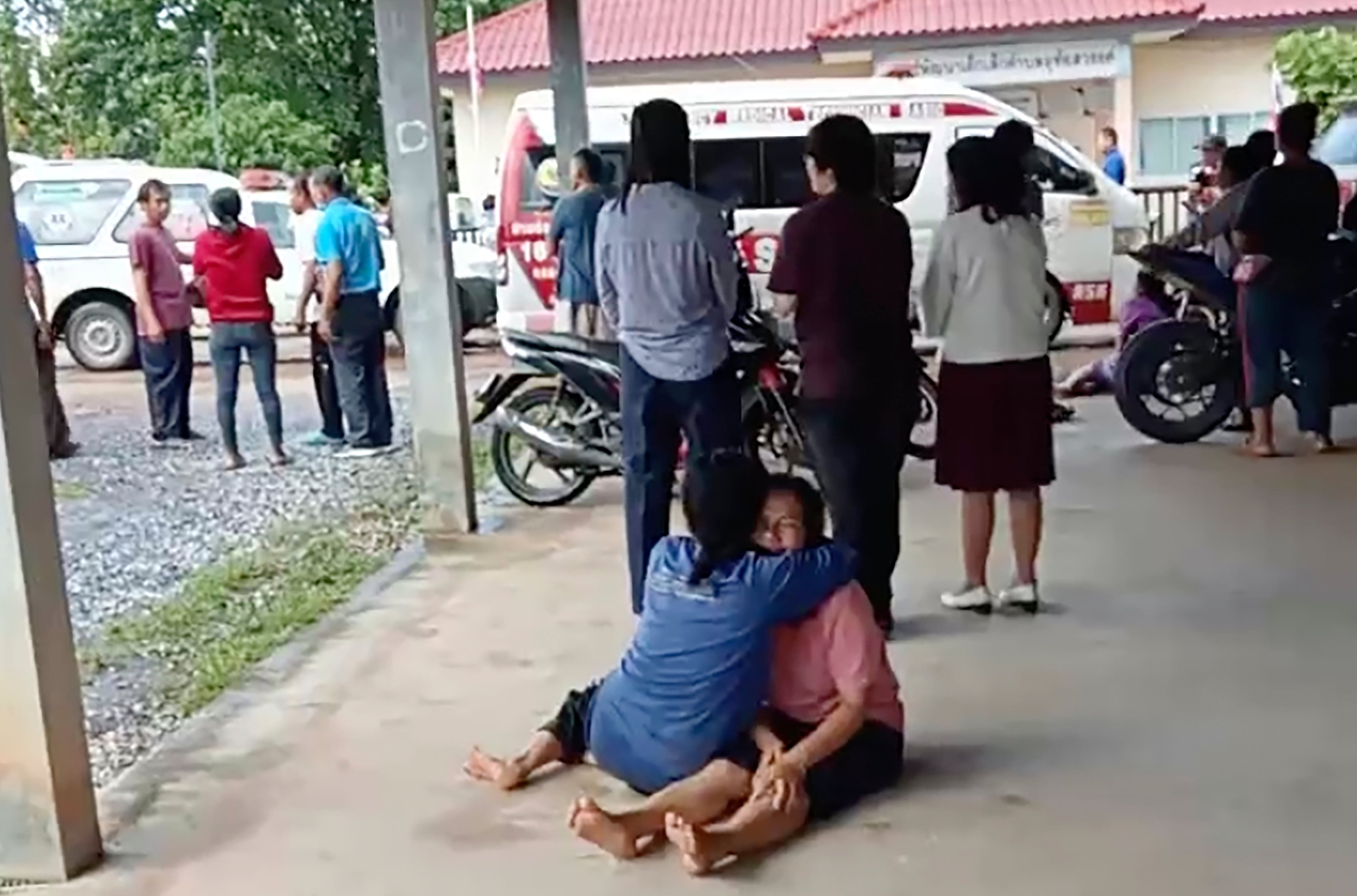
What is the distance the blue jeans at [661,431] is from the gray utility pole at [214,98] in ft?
61.0

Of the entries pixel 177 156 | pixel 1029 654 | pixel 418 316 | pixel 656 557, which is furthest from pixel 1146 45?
pixel 656 557

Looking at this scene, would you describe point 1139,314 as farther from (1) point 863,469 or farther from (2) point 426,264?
(1) point 863,469

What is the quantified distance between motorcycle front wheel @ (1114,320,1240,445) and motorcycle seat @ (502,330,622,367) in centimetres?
284

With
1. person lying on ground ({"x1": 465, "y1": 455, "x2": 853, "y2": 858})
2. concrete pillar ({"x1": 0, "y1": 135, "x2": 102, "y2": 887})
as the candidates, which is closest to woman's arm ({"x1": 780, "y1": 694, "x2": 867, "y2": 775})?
person lying on ground ({"x1": 465, "y1": 455, "x2": 853, "y2": 858})

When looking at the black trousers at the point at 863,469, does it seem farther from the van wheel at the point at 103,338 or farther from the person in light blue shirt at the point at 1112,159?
the person in light blue shirt at the point at 1112,159

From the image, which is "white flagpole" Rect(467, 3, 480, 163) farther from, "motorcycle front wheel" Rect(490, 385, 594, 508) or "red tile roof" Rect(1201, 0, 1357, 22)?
"motorcycle front wheel" Rect(490, 385, 594, 508)

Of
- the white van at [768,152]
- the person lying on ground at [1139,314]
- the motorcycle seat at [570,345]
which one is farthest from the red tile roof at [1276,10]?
the motorcycle seat at [570,345]

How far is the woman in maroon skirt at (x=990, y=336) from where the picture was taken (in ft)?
18.2

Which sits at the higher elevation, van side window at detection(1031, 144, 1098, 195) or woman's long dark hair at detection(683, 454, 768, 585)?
van side window at detection(1031, 144, 1098, 195)

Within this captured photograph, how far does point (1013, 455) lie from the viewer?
566 cm

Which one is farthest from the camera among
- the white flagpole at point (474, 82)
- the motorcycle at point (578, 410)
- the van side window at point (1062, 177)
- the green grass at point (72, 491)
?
the white flagpole at point (474, 82)

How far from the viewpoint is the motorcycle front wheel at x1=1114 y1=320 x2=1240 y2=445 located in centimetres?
895

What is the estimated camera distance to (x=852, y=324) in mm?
5312

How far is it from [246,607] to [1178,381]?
4.89 meters
